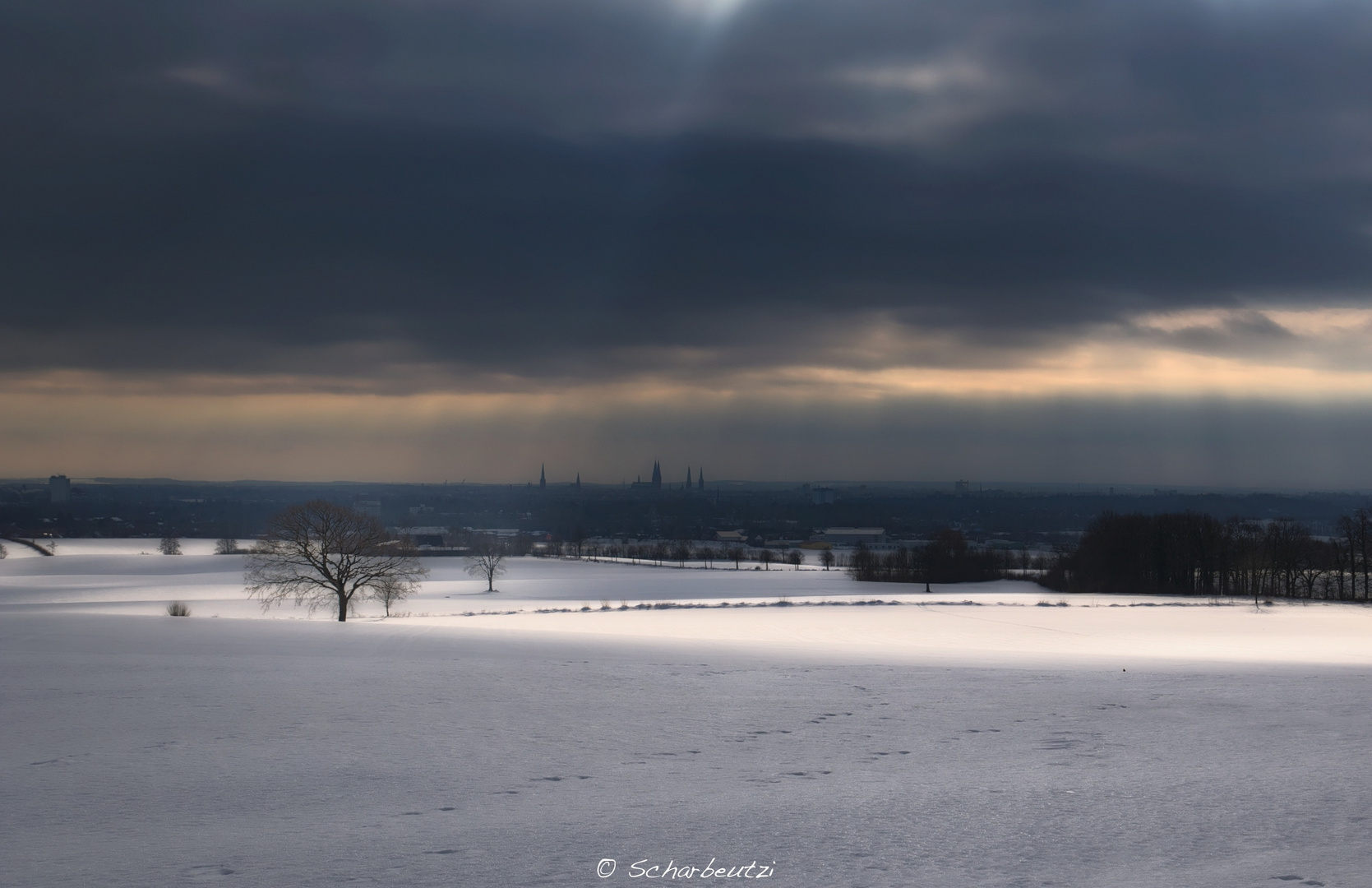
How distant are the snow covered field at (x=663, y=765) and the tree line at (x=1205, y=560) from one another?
55.0 m

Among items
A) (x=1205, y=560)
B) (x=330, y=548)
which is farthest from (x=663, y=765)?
(x=1205, y=560)

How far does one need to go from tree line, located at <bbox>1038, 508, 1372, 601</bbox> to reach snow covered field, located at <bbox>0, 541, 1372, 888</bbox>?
181 feet

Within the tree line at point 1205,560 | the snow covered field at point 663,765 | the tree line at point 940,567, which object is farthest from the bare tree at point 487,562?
the snow covered field at point 663,765

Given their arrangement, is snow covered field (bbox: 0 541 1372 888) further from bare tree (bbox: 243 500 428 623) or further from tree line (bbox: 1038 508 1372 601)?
tree line (bbox: 1038 508 1372 601)

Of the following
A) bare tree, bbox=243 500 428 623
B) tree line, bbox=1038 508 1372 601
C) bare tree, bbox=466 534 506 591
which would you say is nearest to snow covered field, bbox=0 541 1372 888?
bare tree, bbox=243 500 428 623

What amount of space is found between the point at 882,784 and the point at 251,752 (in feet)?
22.4

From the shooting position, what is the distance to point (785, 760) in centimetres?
1084

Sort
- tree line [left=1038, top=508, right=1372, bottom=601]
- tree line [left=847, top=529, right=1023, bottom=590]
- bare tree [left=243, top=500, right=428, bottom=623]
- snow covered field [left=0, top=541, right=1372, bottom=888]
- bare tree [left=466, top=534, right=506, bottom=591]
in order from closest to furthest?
snow covered field [left=0, top=541, right=1372, bottom=888] < bare tree [left=243, top=500, right=428, bottom=623] < tree line [left=1038, top=508, right=1372, bottom=601] < bare tree [left=466, top=534, right=506, bottom=591] < tree line [left=847, top=529, right=1023, bottom=590]

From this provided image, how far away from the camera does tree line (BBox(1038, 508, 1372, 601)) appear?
71.1 meters

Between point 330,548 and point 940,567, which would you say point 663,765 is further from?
point 940,567

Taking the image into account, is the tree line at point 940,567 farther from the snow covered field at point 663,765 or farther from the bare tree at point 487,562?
the snow covered field at point 663,765

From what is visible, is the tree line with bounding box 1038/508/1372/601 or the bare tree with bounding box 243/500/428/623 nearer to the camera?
the bare tree with bounding box 243/500/428/623

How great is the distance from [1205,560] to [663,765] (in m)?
75.3

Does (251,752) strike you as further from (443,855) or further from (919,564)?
(919,564)
